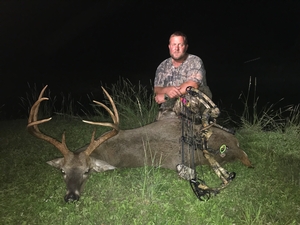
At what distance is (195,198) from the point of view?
341cm

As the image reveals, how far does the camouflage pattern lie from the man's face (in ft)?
0.44

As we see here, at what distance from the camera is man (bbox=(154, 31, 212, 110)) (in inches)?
176

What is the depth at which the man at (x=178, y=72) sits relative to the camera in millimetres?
4461

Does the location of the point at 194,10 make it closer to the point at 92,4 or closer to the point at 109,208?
the point at 92,4

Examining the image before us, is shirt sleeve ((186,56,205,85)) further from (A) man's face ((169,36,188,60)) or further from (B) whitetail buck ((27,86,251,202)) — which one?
(B) whitetail buck ((27,86,251,202))

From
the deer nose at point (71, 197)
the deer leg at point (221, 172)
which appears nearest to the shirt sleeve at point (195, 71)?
the deer leg at point (221, 172)

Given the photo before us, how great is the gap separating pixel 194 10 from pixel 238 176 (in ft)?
86.2

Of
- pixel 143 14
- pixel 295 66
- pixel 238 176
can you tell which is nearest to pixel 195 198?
pixel 238 176

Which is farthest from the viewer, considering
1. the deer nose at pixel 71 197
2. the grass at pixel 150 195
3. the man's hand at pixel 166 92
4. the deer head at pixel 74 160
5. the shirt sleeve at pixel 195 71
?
the shirt sleeve at pixel 195 71

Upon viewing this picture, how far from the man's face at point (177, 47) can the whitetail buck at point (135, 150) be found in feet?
2.77

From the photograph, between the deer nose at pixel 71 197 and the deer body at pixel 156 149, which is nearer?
the deer nose at pixel 71 197

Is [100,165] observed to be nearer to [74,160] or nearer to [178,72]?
[74,160]

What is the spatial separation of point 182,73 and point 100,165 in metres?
1.61

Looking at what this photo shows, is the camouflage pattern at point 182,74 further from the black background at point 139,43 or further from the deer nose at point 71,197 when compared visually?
the black background at point 139,43
